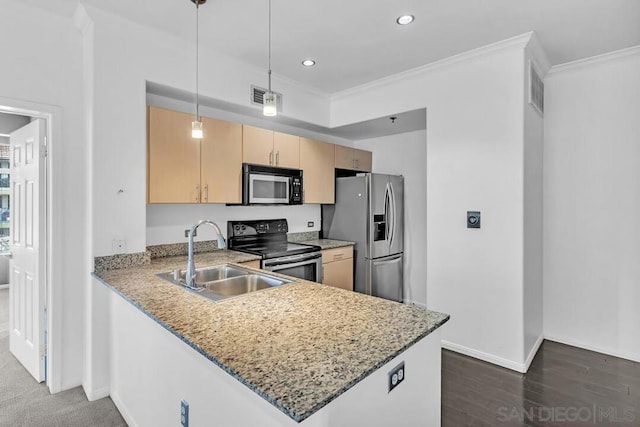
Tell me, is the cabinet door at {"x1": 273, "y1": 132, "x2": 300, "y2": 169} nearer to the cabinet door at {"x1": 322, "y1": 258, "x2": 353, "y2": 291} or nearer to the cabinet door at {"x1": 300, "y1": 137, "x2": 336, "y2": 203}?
the cabinet door at {"x1": 300, "y1": 137, "x2": 336, "y2": 203}

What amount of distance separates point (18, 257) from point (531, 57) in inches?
183

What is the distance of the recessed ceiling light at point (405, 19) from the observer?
2.43 metres

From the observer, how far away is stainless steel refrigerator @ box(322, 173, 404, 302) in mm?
3970

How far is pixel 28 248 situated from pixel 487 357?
3862 mm

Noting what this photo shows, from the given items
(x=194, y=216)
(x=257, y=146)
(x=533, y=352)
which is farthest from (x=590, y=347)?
(x=194, y=216)

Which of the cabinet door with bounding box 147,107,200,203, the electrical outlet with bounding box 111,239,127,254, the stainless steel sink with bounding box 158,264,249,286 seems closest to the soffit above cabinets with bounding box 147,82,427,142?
the cabinet door with bounding box 147,107,200,203

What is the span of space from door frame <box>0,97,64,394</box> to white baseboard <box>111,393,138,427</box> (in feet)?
1.74

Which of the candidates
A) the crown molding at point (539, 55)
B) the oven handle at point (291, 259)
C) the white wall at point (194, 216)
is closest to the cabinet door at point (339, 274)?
the oven handle at point (291, 259)

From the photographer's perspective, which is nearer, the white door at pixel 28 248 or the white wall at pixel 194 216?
the white door at pixel 28 248

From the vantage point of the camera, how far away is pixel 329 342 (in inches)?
48.3

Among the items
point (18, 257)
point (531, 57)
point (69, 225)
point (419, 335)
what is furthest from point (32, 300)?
point (531, 57)

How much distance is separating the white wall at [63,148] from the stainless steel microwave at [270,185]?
51.4 inches

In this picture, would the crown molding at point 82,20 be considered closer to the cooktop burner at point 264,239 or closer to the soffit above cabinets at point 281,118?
the soffit above cabinets at point 281,118

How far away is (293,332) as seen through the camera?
132 cm
